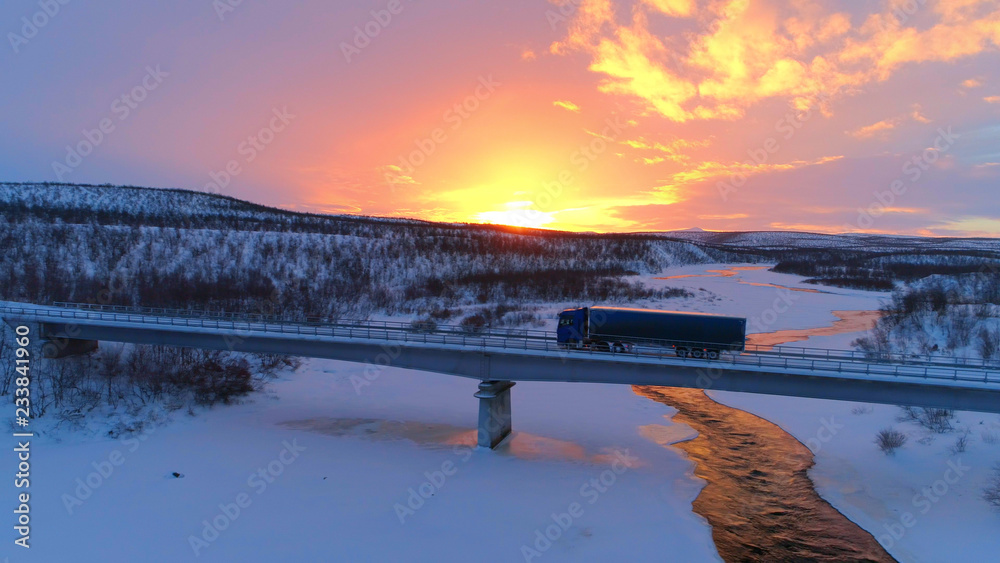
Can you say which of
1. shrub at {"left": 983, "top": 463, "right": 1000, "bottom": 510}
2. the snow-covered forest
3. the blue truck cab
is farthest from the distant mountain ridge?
shrub at {"left": 983, "top": 463, "right": 1000, "bottom": 510}

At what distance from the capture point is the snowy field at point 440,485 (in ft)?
62.2

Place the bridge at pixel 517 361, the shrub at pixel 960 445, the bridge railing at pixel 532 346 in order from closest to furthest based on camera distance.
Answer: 1. the bridge at pixel 517 361
2. the bridge railing at pixel 532 346
3. the shrub at pixel 960 445

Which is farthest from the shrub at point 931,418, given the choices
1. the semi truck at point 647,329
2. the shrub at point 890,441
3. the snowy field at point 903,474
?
the semi truck at point 647,329

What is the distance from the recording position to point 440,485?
23.6m

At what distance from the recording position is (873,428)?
3023 centimetres

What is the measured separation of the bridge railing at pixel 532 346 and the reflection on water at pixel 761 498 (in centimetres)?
505

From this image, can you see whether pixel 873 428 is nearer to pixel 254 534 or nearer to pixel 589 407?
pixel 589 407

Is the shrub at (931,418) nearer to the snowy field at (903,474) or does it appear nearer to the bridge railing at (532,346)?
the snowy field at (903,474)

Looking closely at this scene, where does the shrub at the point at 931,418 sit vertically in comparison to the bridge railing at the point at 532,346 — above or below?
below

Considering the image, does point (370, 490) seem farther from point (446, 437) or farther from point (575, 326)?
point (575, 326)

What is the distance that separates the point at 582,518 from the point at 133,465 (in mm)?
22501

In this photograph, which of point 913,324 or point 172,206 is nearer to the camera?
point 913,324

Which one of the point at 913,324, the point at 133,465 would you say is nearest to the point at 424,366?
the point at 133,465

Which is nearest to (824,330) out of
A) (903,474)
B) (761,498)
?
(903,474)
